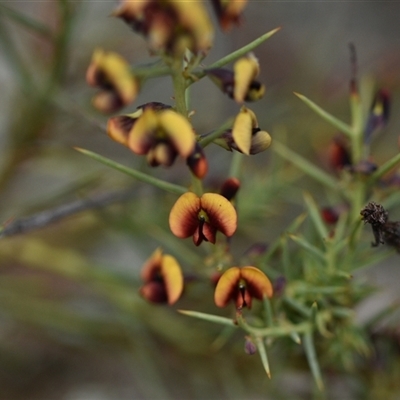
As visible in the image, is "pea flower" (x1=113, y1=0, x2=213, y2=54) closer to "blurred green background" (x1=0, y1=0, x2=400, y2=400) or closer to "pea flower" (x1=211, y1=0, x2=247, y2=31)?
"pea flower" (x1=211, y1=0, x2=247, y2=31)

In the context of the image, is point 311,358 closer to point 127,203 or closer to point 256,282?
point 256,282

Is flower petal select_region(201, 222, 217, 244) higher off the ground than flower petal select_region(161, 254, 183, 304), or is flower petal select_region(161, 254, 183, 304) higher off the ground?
flower petal select_region(161, 254, 183, 304)

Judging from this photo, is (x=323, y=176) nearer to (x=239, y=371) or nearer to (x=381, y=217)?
(x=381, y=217)

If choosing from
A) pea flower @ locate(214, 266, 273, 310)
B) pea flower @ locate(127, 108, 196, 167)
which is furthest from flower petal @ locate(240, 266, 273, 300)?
pea flower @ locate(127, 108, 196, 167)

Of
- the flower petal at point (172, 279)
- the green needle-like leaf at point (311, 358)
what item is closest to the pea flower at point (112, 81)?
the flower petal at point (172, 279)

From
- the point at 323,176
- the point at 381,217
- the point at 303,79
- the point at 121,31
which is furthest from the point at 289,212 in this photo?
the point at 381,217
